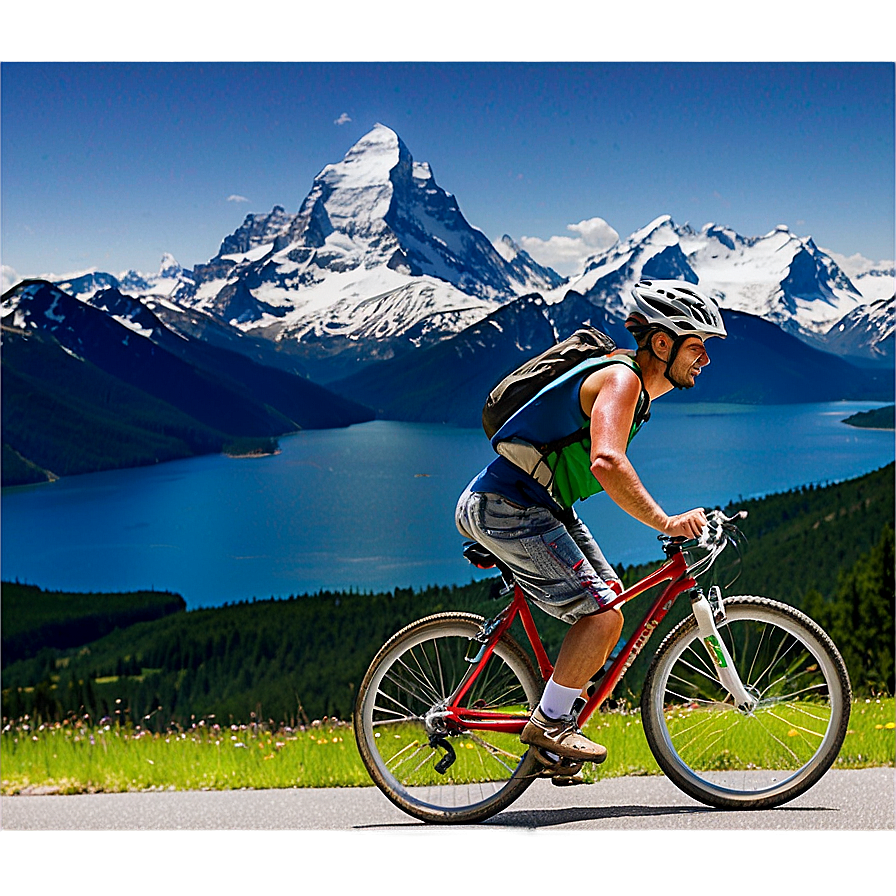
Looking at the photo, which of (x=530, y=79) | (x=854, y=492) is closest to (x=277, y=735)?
(x=530, y=79)

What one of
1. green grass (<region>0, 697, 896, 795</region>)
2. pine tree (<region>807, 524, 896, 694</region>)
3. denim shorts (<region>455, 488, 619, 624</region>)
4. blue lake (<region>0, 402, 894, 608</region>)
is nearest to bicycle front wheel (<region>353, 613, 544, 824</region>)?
denim shorts (<region>455, 488, 619, 624</region>)

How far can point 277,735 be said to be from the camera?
4367 millimetres

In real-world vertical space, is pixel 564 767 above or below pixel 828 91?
below

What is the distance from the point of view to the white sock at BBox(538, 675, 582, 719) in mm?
2744

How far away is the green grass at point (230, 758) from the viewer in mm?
3635

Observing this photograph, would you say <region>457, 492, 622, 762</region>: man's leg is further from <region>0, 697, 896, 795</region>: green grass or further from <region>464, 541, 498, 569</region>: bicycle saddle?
<region>0, 697, 896, 795</region>: green grass

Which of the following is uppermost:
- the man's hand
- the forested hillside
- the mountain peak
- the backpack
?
the mountain peak

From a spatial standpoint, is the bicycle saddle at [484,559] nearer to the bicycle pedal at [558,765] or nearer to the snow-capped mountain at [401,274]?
the bicycle pedal at [558,765]

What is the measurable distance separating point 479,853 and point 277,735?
1.70 m

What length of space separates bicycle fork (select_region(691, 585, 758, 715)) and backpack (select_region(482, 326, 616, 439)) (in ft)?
2.60

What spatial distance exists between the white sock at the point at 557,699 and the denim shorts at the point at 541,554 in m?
0.20

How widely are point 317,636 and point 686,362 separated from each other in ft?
21.5

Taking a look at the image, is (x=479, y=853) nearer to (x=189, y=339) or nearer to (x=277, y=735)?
(x=277, y=735)

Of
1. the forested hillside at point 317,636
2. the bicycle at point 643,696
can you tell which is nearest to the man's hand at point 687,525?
the bicycle at point 643,696
